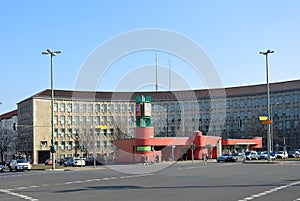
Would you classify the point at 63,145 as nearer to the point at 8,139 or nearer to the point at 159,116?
the point at 8,139

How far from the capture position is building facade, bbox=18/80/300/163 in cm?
10262

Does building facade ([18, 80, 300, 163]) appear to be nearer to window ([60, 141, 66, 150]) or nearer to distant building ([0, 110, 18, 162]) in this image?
window ([60, 141, 66, 150])

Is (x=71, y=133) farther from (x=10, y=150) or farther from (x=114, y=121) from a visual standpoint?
(x=10, y=150)

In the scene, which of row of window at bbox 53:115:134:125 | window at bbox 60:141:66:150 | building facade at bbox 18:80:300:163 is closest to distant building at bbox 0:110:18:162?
building facade at bbox 18:80:300:163

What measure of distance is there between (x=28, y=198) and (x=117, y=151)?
196 ft

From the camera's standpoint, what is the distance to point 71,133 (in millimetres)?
109000

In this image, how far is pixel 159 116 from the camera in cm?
11381

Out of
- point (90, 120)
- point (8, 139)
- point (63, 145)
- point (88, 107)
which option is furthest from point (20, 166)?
point (8, 139)

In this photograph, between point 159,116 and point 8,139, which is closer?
point 159,116

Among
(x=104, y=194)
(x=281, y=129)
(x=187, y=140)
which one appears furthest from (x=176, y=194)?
(x=281, y=129)

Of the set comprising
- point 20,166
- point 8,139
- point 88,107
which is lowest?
point 20,166

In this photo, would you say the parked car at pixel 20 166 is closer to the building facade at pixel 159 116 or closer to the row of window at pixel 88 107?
the building facade at pixel 159 116

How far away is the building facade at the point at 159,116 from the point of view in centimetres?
10262

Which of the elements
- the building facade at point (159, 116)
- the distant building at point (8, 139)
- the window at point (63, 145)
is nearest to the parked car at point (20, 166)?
the building facade at point (159, 116)
